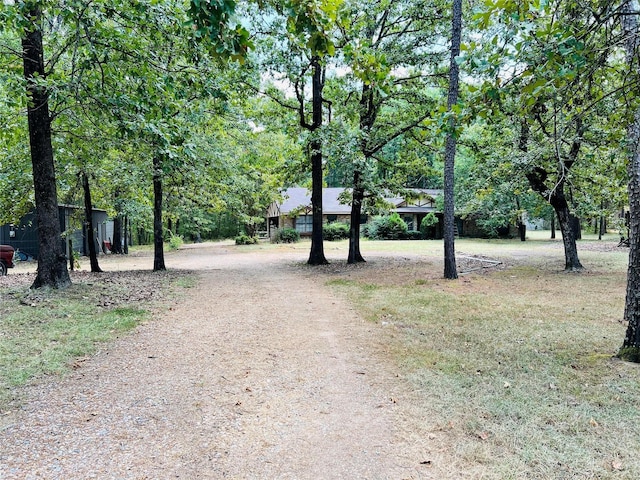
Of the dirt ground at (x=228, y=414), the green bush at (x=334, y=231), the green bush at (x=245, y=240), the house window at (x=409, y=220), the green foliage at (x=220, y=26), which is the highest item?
the green foliage at (x=220, y=26)

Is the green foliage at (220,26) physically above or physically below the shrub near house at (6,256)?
above

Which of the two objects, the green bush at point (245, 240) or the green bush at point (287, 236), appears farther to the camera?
Answer: the green bush at point (245, 240)

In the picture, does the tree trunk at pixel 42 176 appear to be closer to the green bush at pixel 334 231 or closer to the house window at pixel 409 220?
the green bush at pixel 334 231

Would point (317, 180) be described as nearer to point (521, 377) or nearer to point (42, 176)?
point (42, 176)

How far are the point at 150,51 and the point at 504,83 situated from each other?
5.88 m

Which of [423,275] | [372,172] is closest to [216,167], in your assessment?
[372,172]

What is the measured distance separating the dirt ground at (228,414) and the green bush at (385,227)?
89.5ft

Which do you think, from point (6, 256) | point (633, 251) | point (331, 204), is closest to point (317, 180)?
point (6, 256)

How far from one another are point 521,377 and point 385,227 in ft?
95.7

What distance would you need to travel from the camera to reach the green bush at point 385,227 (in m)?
32.8

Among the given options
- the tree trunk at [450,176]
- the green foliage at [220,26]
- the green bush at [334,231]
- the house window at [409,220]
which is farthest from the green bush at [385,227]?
the green foliage at [220,26]

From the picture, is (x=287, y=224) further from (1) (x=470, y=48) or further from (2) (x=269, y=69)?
(1) (x=470, y=48)

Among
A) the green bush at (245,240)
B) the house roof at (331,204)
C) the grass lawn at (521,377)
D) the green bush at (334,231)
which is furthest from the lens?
the house roof at (331,204)

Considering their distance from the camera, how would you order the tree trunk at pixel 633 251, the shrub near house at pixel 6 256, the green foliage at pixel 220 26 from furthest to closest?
the shrub near house at pixel 6 256
the tree trunk at pixel 633 251
the green foliage at pixel 220 26
